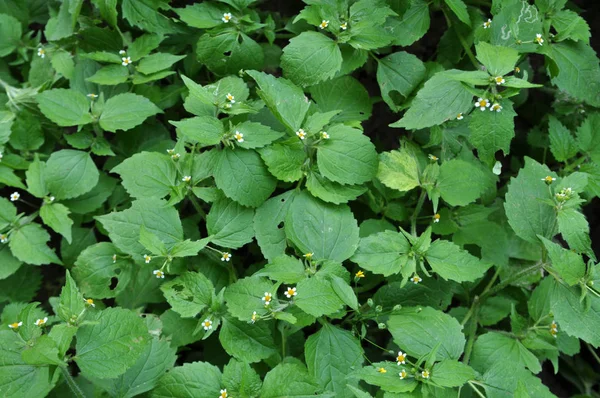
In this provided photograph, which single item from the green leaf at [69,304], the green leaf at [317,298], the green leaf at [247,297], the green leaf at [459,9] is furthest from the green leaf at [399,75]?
the green leaf at [69,304]

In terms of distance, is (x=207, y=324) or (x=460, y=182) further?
(x=460, y=182)

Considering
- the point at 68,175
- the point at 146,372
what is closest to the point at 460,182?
the point at 146,372

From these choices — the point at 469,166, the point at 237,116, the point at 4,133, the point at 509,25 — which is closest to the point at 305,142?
the point at 237,116

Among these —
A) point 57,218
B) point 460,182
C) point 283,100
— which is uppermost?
point 283,100

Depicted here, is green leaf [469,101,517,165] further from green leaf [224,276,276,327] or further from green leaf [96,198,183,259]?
green leaf [96,198,183,259]

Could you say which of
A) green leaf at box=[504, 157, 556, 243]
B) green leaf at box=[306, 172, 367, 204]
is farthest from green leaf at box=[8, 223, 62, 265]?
green leaf at box=[504, 157, 556, 243]

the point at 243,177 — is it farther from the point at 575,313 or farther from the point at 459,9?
the point at 575,313
